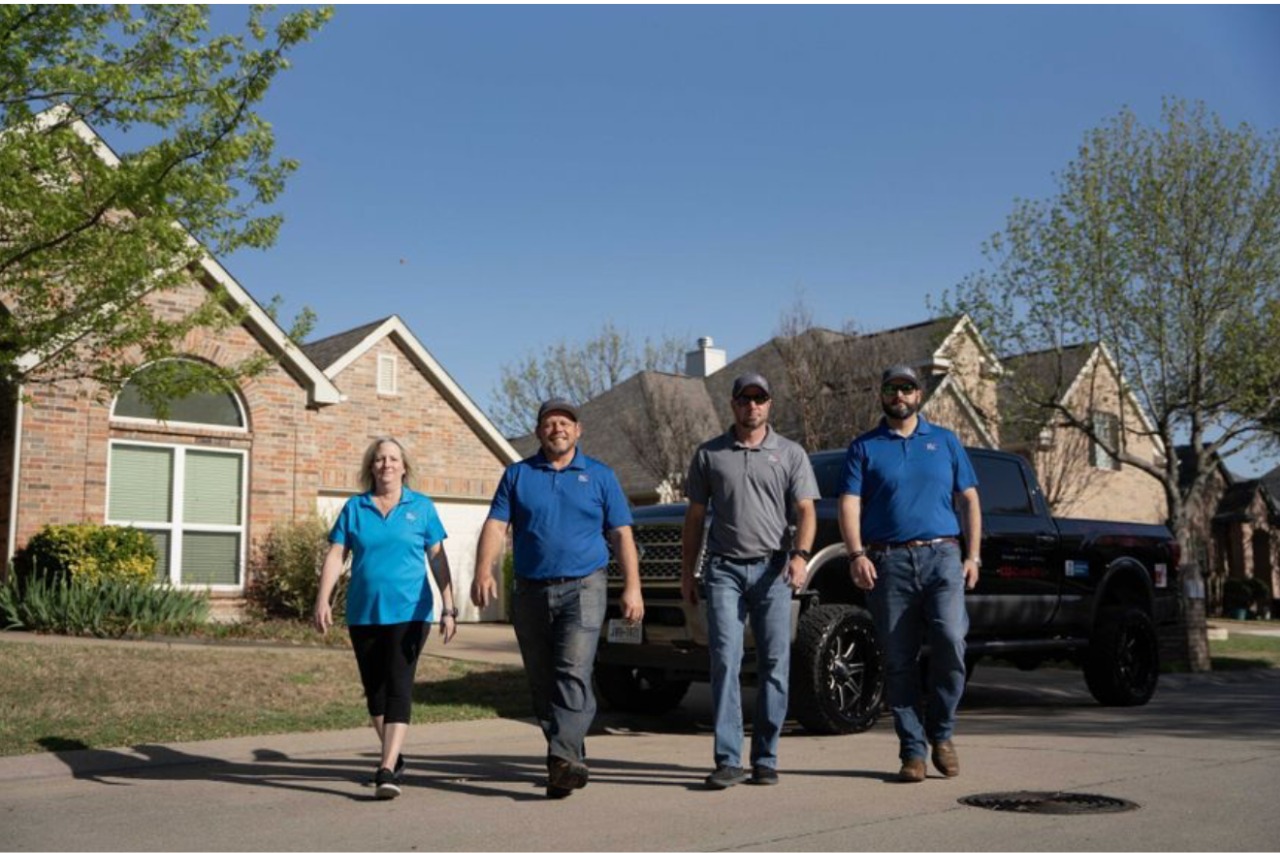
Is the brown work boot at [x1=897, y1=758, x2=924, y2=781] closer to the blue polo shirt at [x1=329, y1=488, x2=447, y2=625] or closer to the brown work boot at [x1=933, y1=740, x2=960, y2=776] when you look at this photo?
the brown work boot at [x1=933, y1=740, x2=960, y2=776]

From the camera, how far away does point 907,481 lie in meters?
6.95

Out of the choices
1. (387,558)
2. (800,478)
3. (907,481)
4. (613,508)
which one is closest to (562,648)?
(613,508)

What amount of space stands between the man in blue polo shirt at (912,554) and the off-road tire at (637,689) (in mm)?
3159

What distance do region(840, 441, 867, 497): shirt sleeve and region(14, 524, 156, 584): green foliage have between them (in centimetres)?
1096

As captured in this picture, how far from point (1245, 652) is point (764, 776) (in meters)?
14.6

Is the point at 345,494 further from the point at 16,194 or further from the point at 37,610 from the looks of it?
the point at 16,194

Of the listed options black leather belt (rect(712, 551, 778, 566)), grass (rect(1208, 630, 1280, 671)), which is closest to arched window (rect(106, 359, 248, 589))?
black leather belt (rect(712, 551, 778, 566))

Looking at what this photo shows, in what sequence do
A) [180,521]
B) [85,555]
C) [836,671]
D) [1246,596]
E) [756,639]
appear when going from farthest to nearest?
[1246,596] < [180,521] < [85,555] < [836,671] < [756,639]

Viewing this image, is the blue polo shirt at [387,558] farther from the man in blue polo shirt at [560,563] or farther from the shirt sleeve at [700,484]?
the shirt sleeve at [700,484]

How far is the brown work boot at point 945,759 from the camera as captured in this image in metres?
6.80

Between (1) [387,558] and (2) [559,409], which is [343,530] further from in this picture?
(2) [559,409]

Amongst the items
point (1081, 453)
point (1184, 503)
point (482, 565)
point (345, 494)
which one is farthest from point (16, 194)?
point (1081, 453)

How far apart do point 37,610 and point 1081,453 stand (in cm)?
2118

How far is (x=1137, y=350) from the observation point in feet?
64.6
